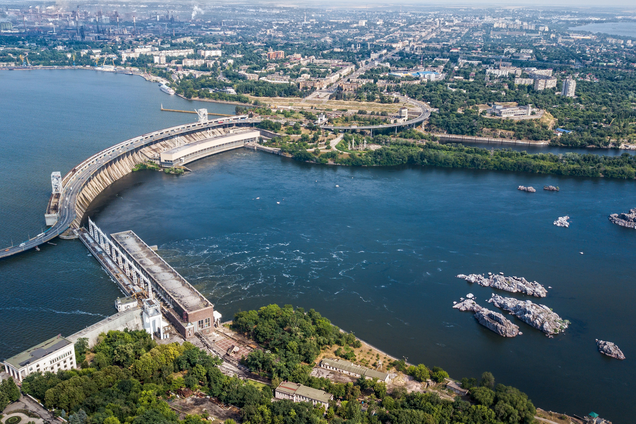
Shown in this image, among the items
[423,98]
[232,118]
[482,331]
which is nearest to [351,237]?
[482,331]

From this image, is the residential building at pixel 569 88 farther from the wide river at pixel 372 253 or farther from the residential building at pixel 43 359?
the residential building at pixel 43 359

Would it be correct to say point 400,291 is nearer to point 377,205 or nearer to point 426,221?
point 426,221

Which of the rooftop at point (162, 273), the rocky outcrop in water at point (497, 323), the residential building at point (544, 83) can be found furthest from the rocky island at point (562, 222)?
the residential building at point (544, 83)

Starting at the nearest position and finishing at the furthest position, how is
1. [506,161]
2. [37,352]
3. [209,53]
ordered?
[37,352], [506,161], [209,53]

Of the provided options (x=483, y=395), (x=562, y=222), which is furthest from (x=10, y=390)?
(x=562, y=222)

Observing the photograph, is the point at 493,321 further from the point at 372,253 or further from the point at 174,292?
the point at 174,292

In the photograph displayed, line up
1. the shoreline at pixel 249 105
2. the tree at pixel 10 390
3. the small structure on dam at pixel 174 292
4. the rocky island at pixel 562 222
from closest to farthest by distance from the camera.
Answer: the tree at pixel 10 390 < the small structure on dam at pixel 174 292 < the rocky island at pixel 562 222 < the shoreline at pixel 249 105

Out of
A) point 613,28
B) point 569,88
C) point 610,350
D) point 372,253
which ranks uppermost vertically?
point 613,28
